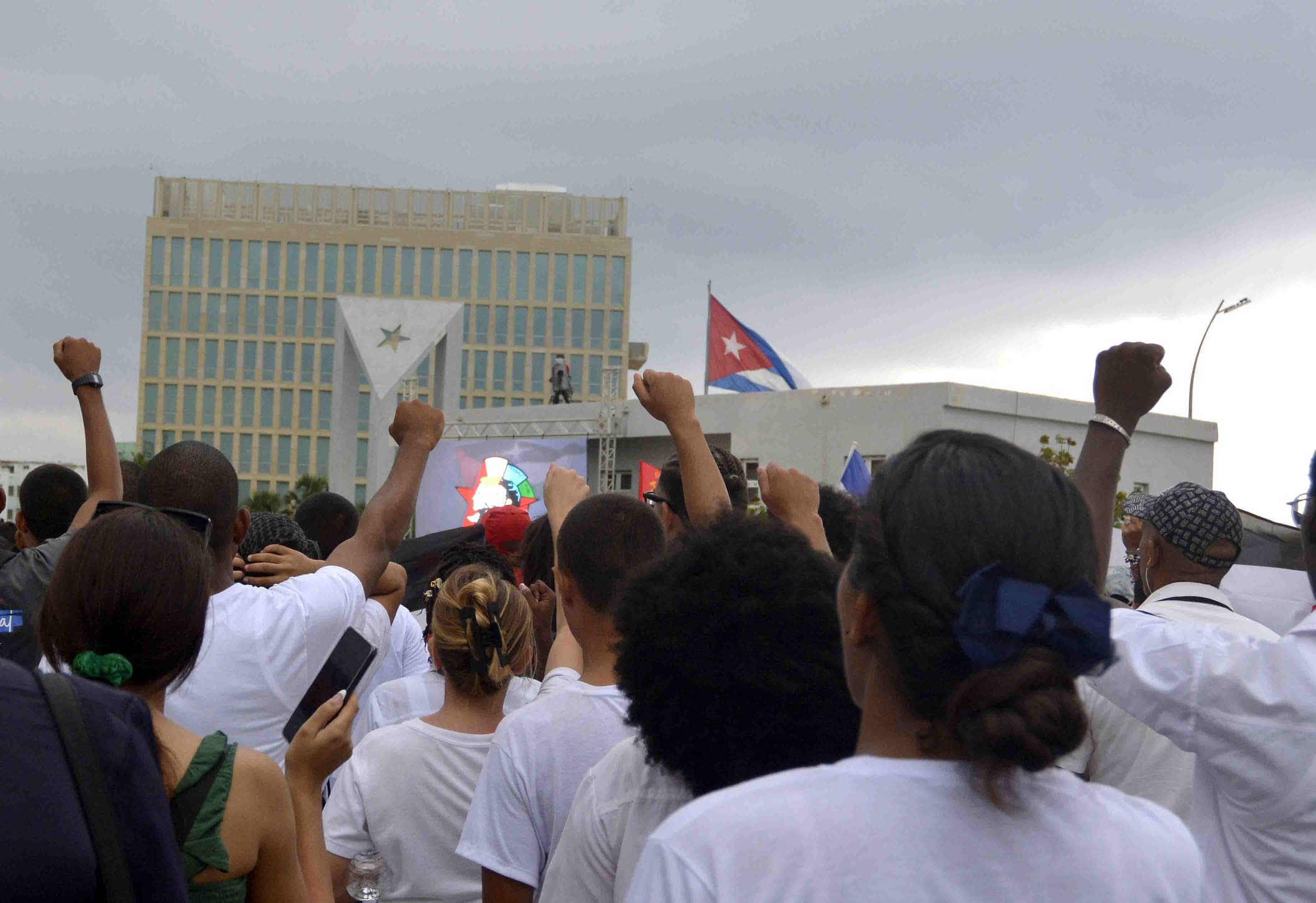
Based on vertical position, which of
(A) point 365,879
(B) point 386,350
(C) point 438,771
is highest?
(B) point 386,350

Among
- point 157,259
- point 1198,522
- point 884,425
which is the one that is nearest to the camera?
point 1198,522

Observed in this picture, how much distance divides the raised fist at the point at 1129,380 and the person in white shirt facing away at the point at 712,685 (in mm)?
802

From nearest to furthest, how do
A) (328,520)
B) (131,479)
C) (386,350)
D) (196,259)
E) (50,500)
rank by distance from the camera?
1. (50,500)
2. (131,479)
3. (328,520)
4. (386,350)
5. (196,259)

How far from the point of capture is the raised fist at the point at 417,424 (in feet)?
11.9

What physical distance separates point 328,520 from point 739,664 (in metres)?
A: 3.96

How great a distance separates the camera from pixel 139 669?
2057mm

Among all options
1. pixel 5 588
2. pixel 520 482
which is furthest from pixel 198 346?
pixel 5 588

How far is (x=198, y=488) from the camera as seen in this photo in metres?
2.92

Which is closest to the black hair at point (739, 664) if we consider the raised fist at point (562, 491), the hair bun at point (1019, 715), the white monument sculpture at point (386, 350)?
the hair bun at point (1019, 715)

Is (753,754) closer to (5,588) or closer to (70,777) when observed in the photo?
(70,777)

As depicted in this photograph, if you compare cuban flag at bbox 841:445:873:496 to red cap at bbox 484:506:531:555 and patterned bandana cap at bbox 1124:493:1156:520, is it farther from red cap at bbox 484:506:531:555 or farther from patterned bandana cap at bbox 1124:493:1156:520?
red cap at bbox 484:506:531:555

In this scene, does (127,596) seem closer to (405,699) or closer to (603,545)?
(603,545)

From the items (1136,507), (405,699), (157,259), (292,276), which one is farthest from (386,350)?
(157,259)

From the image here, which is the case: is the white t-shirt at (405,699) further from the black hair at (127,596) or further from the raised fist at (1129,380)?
the raised fist at (1129,380)
